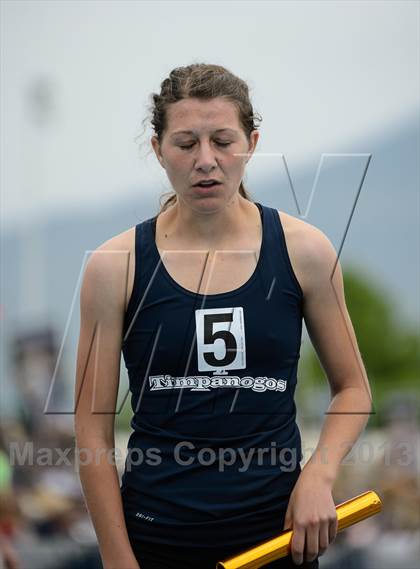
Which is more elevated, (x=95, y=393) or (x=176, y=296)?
(x=176, y=296)

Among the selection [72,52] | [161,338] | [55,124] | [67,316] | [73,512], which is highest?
[72,52]

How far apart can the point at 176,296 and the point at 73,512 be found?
5.45 feet

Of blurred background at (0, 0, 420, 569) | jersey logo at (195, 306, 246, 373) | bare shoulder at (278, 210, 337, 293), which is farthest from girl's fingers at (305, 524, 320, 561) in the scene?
blurred background at (0, 0, 420, 569)

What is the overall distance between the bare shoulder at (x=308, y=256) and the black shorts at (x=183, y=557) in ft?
1.45

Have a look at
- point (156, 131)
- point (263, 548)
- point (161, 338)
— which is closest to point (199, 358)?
point (161, 338)

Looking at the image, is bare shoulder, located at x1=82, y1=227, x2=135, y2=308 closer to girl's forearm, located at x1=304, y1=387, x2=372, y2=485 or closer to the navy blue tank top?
the navy blue tank top

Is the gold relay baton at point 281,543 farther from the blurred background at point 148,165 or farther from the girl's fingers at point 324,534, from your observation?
the blurred background at point 148,165

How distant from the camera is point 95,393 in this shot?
4.78ft

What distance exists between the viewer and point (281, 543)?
136cm

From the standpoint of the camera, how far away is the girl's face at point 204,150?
143cm

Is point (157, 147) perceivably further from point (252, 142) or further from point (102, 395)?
point (102, 395)

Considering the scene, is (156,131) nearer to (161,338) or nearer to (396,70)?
(161,338)

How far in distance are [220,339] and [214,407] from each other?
0.11 metres

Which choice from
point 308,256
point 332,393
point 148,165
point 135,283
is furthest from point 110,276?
point 148,165
